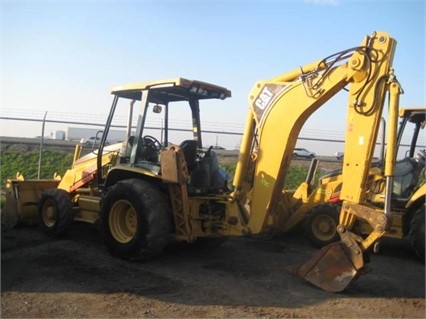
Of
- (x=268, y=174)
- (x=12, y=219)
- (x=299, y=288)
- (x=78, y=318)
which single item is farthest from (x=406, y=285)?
(x=12, y=219)

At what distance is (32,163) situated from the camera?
50.6 feet

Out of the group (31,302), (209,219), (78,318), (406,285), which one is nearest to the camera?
(78,318)

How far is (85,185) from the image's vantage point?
323 inches

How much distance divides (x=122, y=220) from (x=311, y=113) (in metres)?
3.07

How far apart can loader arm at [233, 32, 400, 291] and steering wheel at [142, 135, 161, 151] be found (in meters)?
1.60

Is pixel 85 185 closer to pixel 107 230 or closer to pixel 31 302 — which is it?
pixel 107 230

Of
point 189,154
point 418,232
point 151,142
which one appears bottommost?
point 418,232

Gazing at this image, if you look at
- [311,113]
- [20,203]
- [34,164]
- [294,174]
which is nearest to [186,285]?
[311,113]

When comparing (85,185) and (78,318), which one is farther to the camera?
(85,185)

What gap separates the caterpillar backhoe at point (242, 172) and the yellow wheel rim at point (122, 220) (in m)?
0.01

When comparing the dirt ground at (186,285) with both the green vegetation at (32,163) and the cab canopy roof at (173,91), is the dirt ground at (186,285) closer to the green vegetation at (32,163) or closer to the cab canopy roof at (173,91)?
the cab canopy roof at (173,91)

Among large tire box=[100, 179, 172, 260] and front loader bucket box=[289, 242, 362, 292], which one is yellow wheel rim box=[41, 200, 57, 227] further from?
front loader bucket box=[289, 242, 362, 292]

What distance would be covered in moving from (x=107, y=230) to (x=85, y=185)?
180 centimetres

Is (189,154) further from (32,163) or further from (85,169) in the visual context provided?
(32,163)
